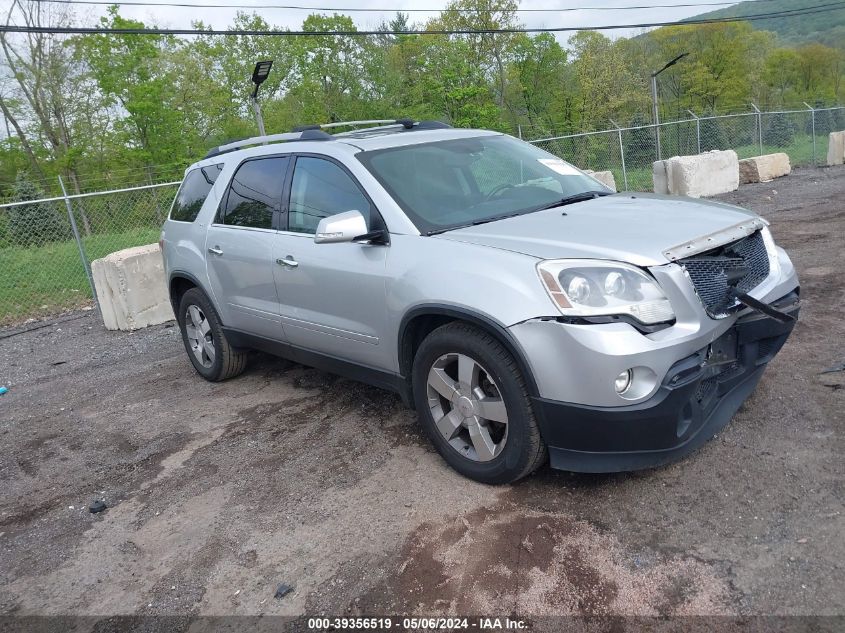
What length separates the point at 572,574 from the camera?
274 centimetres

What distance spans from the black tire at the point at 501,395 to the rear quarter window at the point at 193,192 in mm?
2763

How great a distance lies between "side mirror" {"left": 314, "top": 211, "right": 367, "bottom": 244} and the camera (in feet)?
11.7

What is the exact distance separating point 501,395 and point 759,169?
1603cm

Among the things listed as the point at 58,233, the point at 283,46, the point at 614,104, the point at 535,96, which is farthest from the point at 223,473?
the point at 535,96

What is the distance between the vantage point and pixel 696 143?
21.9m

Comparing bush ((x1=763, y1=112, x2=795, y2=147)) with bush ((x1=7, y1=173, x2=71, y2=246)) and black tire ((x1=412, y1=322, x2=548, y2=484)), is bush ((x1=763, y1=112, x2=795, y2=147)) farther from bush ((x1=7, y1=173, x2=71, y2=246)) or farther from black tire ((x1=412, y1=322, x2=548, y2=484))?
black tire ((x1=412, y1=322, x2=548, y2=484))

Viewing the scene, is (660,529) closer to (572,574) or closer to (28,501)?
(572,574)

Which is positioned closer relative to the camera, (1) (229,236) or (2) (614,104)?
(1) (229,236)

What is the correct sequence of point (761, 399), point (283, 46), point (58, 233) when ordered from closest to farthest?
point (761, 399) < point (58, 233) < point (283, 46)

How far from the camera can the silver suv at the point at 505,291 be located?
2.95 metres

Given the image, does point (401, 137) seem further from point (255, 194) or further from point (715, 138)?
point (715, 138)

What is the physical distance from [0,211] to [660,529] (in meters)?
18.1

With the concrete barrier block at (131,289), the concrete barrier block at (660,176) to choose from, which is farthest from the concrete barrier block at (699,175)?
the concrete barrier block at (131,289)

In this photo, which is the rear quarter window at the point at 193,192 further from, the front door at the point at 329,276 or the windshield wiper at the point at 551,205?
the windshield wiper at the point at 551,205
